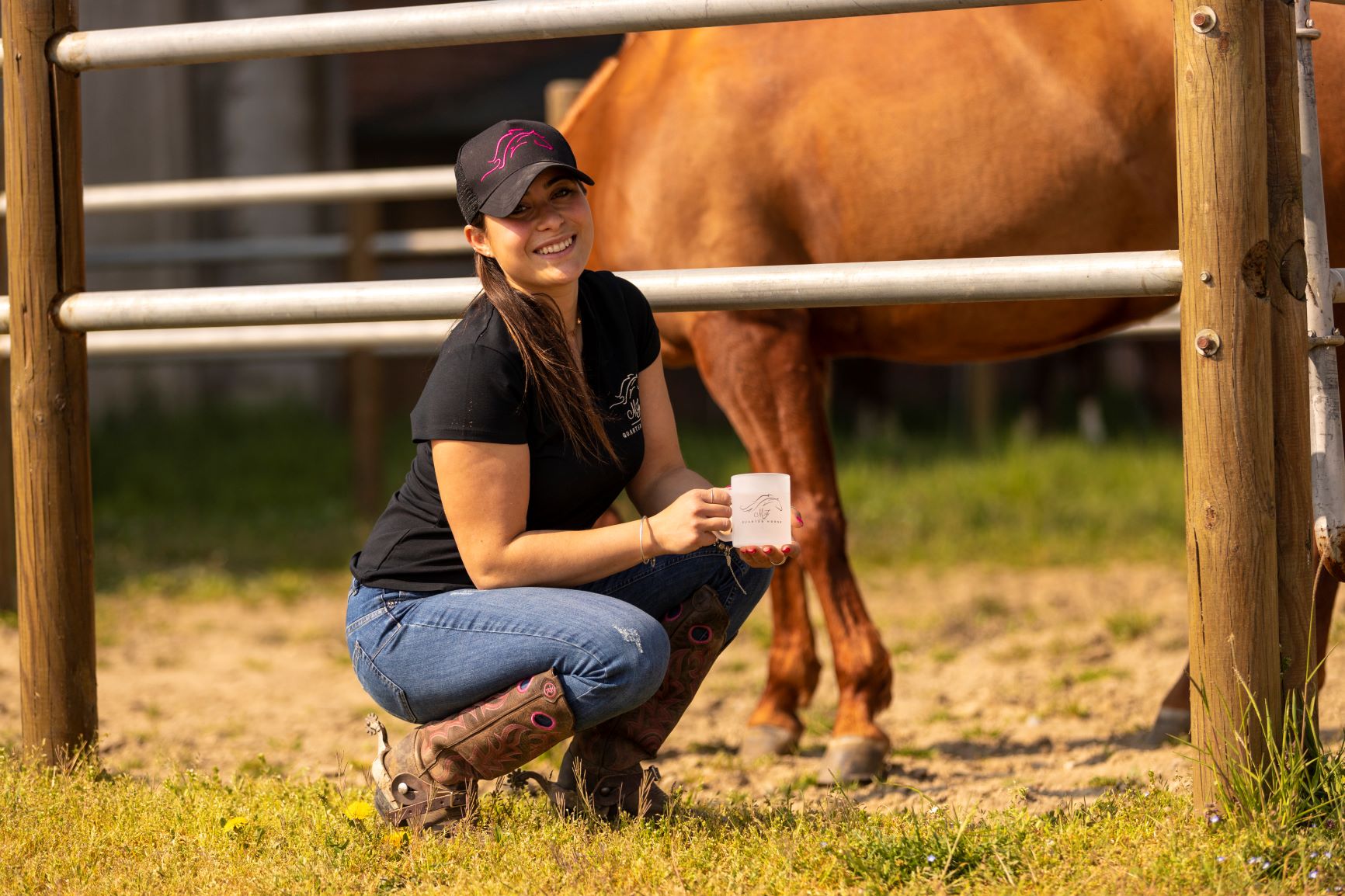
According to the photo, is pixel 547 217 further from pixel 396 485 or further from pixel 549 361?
pixel 396 485

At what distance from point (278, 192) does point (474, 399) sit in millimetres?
3122

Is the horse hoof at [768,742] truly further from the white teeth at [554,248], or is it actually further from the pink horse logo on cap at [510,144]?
the pink horse logo on cap at [510,144]

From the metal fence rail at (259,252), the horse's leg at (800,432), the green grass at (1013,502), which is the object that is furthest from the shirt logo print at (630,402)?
the metal fence rail at (259,252)

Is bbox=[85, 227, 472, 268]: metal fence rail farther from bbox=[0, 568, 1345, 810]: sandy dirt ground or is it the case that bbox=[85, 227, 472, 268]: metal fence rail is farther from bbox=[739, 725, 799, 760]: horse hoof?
bbox=[739, 725, 799, 760]: horse hoof

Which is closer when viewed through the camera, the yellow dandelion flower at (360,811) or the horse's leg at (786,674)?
the yellow dandelion flower at (360,811)

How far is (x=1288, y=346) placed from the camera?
6.65 feet

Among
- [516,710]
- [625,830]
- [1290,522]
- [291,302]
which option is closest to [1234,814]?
[1290,522]

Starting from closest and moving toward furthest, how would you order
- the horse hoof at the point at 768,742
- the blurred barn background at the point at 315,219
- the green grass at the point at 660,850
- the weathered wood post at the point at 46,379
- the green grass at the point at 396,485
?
the green grass at the point at 660,850, the weathered wood post at the point at 46,379, the horse hoof at the point at 768,742, the green grass at the point at 396,485, the blurred barn background at the point at 315,219

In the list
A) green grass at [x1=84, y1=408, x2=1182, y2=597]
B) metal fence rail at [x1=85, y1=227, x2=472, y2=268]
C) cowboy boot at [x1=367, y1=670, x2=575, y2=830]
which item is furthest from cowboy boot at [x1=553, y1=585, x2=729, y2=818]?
metal fence rail at [x1=85, y1=227, x2=472, y2=268]

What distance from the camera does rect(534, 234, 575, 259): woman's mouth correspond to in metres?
2.17

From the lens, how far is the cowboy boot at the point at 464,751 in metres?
2.10

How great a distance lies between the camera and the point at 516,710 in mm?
2104

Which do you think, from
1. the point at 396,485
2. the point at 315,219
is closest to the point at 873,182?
the point at 396,485

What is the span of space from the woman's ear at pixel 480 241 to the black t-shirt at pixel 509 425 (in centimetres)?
7
